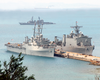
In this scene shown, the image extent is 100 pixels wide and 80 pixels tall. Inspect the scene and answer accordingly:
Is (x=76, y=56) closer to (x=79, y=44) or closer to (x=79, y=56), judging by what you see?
(x=79, y=56)

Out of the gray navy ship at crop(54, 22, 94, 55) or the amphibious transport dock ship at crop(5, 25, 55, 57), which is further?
the amphibious transport dock ship at crop(5, 25, 55, 57)

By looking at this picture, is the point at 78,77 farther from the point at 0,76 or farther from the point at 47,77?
the point at 0,76

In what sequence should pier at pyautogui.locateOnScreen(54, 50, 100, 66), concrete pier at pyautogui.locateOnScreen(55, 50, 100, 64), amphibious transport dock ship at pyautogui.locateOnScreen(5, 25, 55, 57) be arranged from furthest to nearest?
1. amphibious transport dock ship at pyautogui.locateOnScreen(5, 25, 55, 57)
2. concrete pier at pyautogui.locateOnScreen(55, 50, 100, 64)
3. pier at pyautogui.locateOnScreen(54, 50, 100, 66)

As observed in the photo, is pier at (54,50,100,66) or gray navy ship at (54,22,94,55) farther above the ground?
gray navy ship at (54,22,94,55)

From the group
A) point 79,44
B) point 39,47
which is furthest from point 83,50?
point 39,47

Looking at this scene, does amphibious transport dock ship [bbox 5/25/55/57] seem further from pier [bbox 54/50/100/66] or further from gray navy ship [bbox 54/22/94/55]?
gray navy ship [bbox 54/22/94/55]

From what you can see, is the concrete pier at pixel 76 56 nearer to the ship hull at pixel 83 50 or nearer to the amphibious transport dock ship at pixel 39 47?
the ship hull at pixel 83 50

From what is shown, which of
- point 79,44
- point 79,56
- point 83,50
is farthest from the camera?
point 79,44

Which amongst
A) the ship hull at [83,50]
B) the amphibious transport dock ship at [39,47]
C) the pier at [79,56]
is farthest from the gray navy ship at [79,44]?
the amphibious transport dock ship at [39,47]

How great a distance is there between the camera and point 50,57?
1732 inches

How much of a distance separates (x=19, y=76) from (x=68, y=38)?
29993 millimetres

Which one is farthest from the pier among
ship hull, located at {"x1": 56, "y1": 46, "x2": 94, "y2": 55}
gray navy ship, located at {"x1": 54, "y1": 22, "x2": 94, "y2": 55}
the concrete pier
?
gray navy ship, located at {"x1": 54, "y1": 22, "x2": 94, "y2": 55}

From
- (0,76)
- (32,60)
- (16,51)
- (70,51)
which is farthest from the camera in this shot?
(16,51)

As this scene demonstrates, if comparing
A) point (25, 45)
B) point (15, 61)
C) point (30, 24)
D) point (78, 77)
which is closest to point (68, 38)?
point (25, 45)
